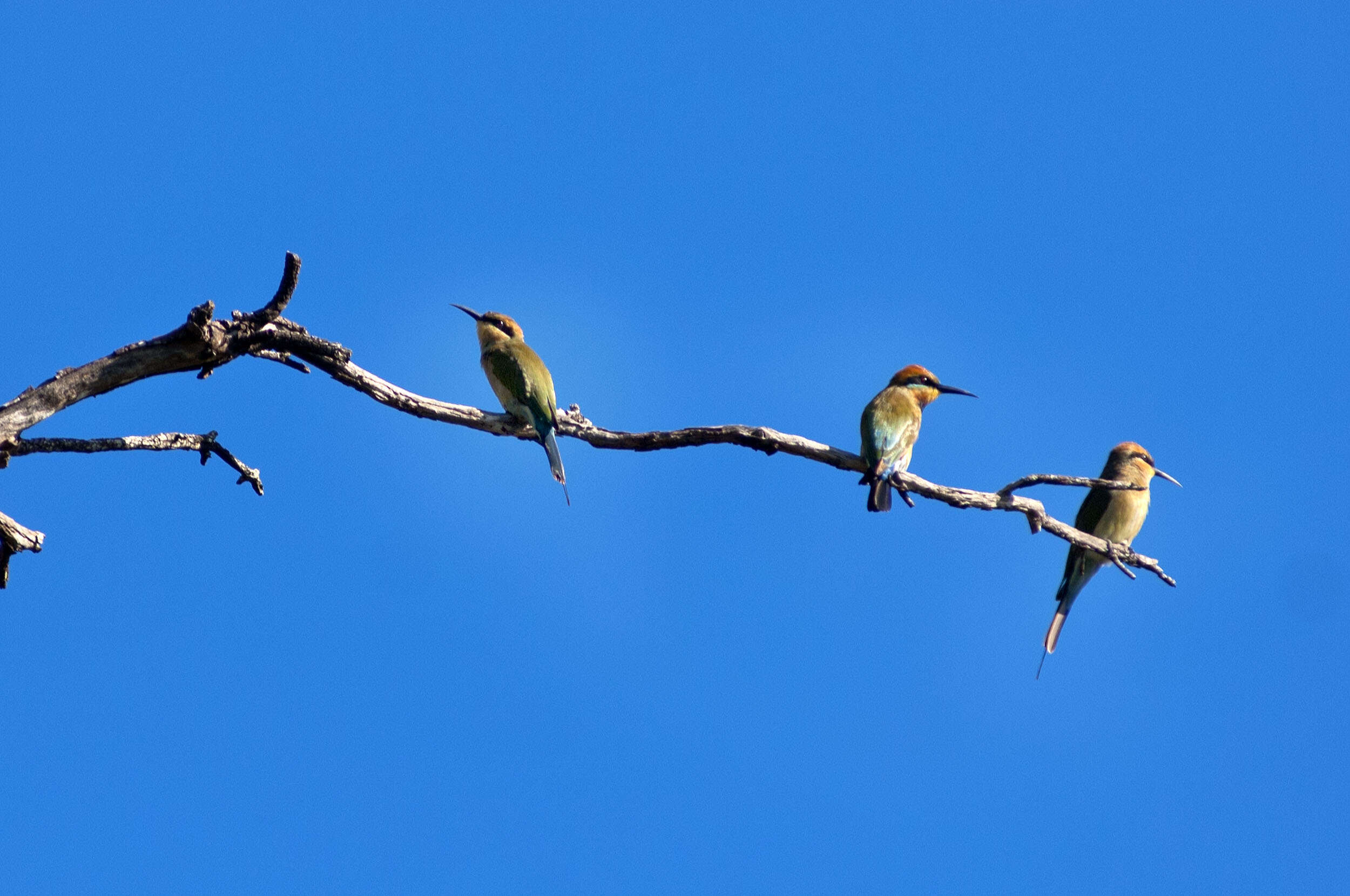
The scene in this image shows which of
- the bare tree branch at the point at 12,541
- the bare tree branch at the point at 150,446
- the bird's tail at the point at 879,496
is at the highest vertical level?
the bird's tail at the point at 879,496

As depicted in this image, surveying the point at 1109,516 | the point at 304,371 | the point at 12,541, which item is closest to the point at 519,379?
the point at 304,371

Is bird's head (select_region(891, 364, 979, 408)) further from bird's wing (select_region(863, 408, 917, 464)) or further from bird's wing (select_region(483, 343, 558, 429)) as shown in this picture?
bird's wing (select_region(483, 343, 558, 429))

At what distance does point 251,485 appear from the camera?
12.3 ft

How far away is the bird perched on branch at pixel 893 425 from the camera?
174 inches

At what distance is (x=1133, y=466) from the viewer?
6.41 meters

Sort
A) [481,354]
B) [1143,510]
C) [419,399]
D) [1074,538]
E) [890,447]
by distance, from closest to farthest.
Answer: [419,399]
[1074,538]
[890,447]
[481,354]
[1143,510]

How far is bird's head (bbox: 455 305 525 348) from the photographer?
18.7ft

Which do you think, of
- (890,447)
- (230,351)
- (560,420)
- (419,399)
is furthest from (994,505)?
(230,351)

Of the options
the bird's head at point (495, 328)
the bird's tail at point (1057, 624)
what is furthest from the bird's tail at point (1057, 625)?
the bird's head at point (495, 328)

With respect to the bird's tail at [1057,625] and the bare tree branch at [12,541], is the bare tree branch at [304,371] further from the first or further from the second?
the bird's tail at [1057,625]

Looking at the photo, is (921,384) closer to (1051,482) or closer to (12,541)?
(1051,482)

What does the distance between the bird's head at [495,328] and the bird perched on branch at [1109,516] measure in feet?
9.21

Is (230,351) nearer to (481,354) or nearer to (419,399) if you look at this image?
(419,399)

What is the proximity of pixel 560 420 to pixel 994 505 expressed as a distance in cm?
151
